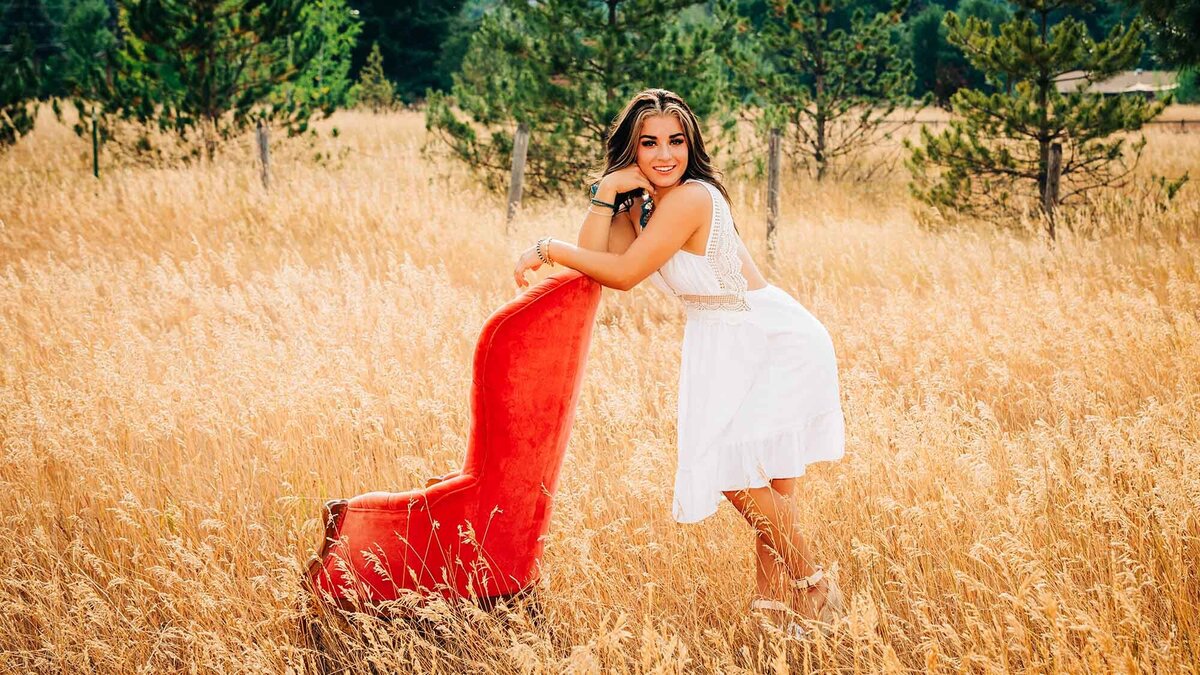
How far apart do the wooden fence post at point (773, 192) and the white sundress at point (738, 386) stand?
16.3 ft

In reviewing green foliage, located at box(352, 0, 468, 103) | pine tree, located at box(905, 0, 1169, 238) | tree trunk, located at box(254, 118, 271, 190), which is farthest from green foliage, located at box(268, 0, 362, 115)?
green foliage, located at box(352, 0, 468, 103)

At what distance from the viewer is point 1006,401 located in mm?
4180

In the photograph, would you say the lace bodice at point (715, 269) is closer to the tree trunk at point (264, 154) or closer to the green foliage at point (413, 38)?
the tree trunk at point (264, 154)

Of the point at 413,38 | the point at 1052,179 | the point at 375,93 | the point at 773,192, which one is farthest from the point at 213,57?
the point at 413,38

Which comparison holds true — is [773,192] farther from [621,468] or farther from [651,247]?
[651,247]

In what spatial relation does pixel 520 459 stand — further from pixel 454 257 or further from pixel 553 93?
pixel 553 93

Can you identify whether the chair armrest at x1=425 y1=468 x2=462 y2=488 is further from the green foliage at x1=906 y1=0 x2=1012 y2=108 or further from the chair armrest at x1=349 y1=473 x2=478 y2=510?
the green foliage at x1=906 y1=0 x2=1012 y2=108

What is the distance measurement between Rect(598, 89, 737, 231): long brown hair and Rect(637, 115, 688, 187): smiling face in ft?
0.05

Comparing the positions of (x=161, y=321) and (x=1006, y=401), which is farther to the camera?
(x=161, y=321)

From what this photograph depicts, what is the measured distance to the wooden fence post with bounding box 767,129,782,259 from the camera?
A: 7.46 m

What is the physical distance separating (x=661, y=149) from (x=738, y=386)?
652mm

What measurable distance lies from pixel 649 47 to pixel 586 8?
83 cm

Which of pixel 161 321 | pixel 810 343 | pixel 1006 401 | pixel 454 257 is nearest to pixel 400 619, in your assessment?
pixel 810 343

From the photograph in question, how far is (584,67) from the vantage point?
395 inches
